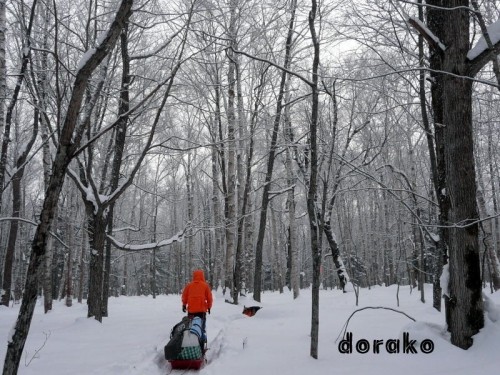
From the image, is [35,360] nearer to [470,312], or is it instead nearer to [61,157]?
[61,157]

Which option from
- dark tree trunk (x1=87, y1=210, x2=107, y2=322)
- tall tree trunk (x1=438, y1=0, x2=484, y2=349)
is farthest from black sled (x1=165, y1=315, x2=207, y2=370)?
tall tree trunk (x1=438, y1=0, x2=484, y2=349)

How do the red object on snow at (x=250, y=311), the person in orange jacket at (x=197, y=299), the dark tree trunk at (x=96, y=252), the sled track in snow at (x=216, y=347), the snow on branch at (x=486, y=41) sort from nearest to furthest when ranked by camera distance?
the snow on branch at (x=486, y=41)
the sled track in snow at (x=216, y=347)
the person in orange jacket at (x=197, y=299)
the dark tree trunk at (x=96, y=252)
the red object on snow at (x=250, y=311)

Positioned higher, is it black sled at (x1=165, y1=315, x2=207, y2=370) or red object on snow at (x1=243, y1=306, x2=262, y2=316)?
black sled at (x1=165, y1=315, x2=207, y2=370)

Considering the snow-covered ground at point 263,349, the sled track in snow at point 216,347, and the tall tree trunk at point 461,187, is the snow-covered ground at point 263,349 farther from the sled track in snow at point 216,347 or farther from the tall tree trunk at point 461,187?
the tall tree trunk at point 461,187

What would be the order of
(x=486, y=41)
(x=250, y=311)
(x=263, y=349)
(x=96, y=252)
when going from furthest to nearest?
1. (x=250, y=311)
2. (x=96, y=252)
3. (x=263, y=349)
4. (x=486, y=41)

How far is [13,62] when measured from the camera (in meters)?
9.80

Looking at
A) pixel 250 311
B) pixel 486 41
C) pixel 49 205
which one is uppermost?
pixel 486 41

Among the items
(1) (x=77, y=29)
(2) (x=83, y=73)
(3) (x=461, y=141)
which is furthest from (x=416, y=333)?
(1) (x=77, y=29)

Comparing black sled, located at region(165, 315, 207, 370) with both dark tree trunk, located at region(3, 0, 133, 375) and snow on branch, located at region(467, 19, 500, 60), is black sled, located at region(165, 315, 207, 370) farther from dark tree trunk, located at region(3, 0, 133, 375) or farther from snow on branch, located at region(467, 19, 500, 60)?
snow on branch, located at region(467, 19, 500, 60)

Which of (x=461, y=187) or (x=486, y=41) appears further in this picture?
(x=461, y=187)

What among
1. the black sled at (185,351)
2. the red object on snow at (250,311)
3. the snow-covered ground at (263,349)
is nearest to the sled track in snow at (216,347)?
the snow-covered ground at (263,349)

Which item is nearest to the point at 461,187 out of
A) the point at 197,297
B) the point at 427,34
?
the point at 427,34

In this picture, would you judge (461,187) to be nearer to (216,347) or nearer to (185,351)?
(185,351)

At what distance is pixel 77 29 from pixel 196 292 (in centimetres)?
661
